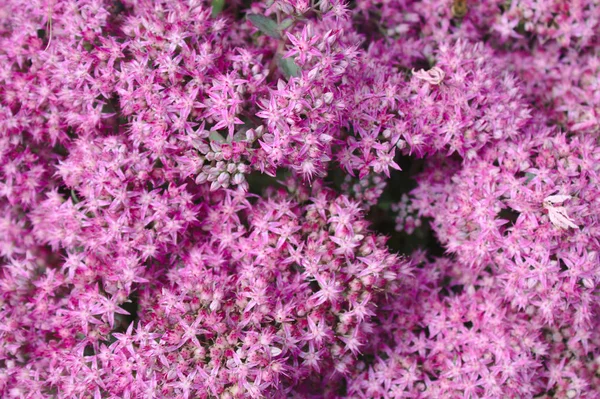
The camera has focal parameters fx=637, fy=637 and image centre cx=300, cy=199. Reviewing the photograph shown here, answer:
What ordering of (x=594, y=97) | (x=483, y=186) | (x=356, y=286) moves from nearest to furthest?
(x=356, y=286), (x=483, y=186), (x=594, y=97)

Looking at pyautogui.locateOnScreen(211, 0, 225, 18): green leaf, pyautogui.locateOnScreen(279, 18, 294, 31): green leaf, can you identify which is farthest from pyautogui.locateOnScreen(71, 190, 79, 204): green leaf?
pyautogui.locateOnScreen(279, 18, 294, 31): green leaf

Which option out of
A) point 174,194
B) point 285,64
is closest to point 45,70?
point 174,194

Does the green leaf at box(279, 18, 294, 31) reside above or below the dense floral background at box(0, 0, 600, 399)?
above

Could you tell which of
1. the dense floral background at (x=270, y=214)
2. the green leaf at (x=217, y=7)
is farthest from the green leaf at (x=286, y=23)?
the green leaf at (x=217, y=7)

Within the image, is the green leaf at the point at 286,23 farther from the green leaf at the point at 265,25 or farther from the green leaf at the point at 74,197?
the green leaf at the point at 74,197

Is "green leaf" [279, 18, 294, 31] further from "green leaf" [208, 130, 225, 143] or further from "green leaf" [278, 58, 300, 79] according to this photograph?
"green leaf" [208, 130, 225, 143]

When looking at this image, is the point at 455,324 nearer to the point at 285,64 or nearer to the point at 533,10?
the point at 285,64

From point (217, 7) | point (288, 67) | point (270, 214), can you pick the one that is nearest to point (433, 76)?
point (288, 67)
